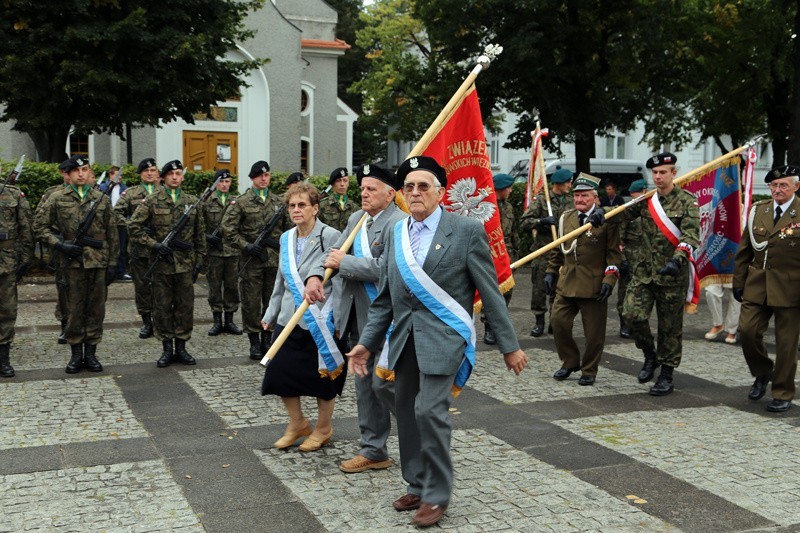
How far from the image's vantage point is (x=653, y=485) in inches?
242

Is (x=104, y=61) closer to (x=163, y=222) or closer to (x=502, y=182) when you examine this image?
(x=163, y=222)

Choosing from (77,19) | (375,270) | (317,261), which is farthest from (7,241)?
(77,19)

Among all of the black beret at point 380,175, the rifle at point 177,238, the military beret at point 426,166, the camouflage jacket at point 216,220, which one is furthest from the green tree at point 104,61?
the military beret at point 426,166

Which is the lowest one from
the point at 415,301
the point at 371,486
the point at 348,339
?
the point at 371,486

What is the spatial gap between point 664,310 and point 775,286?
1.02 metres

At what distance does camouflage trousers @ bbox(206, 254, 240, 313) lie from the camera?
12.2 meters

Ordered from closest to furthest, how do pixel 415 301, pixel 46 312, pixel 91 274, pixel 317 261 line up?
pixel 415 301
pixel 317 261
pixel 91 274
pixel 46 312

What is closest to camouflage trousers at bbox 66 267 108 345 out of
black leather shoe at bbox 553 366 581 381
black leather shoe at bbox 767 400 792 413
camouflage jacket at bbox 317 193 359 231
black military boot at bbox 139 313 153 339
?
black military boot at bbox 139 313 153 339

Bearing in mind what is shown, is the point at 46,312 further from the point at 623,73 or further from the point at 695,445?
the point at 623,73

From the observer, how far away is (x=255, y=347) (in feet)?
34.6

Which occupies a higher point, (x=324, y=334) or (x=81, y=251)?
(x=81, y=251)

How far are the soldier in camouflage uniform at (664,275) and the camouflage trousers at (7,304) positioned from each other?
610 centimetres

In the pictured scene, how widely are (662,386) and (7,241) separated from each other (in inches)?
260

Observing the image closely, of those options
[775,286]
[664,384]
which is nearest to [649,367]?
[664,384]
